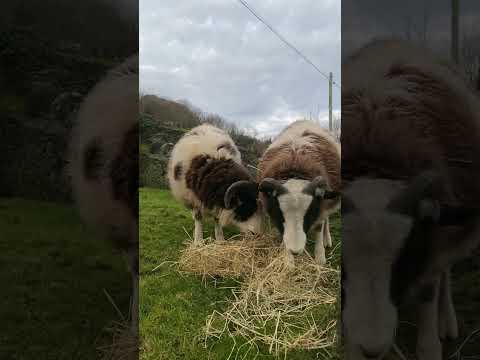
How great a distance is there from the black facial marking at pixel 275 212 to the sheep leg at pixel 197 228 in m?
0.87

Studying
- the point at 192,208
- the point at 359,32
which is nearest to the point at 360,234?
the point at 359,32

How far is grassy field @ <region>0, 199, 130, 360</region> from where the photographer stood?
1.59m

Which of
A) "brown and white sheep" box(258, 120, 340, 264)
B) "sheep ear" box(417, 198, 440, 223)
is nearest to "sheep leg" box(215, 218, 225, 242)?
"brown and white sheep" box(258, 120, 340, 264)

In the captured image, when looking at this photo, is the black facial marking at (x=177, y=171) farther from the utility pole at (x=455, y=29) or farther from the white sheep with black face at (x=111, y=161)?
the utility pole at (x=455, y=29)

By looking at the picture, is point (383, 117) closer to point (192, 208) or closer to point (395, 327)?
point (395, 327)

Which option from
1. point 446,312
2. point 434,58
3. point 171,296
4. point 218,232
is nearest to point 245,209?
point 218,232

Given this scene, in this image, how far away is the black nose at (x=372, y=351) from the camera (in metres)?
1.70

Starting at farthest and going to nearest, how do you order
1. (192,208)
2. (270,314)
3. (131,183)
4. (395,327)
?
(192,208) < (270,314) < (131,183) < (395,327)

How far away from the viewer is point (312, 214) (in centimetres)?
292

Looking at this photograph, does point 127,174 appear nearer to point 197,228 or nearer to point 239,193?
point 239,193

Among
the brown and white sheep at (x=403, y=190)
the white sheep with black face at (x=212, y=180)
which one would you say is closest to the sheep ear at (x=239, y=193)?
the white sheep with black face at (x=212, y=180)

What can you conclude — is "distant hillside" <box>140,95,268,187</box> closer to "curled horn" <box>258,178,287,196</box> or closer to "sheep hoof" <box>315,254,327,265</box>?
"curled horn" <box>258,178,287,196</box>

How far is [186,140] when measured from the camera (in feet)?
12.7

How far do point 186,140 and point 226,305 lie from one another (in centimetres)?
201
